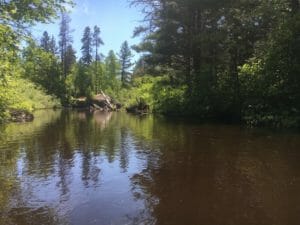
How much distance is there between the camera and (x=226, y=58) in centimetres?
2861

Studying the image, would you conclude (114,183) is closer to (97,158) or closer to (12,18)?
(97,158)

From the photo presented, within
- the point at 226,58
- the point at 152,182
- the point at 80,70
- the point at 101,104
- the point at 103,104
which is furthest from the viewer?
the point at 80,70

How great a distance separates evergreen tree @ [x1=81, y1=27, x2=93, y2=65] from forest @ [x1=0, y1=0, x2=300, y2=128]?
3936 cm

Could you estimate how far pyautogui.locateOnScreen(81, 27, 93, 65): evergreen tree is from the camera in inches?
3145

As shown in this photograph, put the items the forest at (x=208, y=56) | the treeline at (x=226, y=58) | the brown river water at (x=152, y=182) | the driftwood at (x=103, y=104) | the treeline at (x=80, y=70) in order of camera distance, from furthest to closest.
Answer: the treeline at (x=80, y=70)
the driftwood at (x=103, y=104)
the treeline at (x=226, y=58)
the forest at (x=208, y=56)
the brown river water at (x=152, y=182)

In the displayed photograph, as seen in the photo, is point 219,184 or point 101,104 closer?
point 219,184

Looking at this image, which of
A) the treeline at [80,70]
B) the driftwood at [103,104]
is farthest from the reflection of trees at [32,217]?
the treeline at [80,70]

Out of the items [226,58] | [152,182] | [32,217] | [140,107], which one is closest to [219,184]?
[152,182]

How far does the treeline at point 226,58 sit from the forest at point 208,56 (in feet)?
0.18

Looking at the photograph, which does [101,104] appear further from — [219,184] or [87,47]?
[219,184]

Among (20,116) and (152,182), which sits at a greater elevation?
(20,116)

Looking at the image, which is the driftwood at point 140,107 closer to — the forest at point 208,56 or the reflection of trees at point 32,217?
the forest at point 208,56

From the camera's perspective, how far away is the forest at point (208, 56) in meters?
12.1

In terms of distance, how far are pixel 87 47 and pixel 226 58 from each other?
55.9 metres
